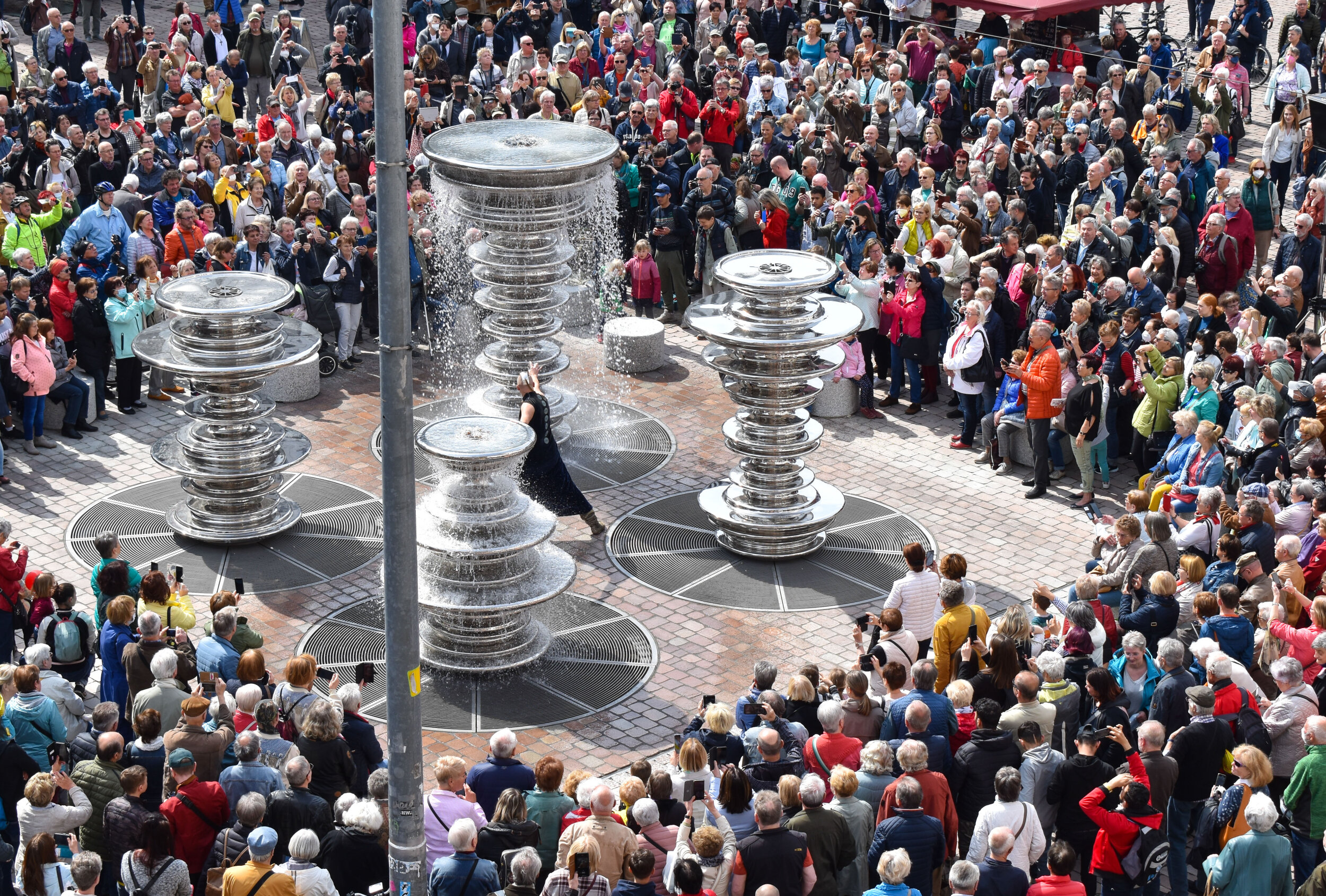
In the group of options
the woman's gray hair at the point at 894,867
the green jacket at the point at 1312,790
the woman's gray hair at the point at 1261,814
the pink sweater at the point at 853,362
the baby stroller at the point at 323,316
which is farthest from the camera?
the baby stroller at the point at 323,316

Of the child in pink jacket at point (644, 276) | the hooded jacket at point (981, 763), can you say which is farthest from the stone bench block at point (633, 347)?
the hooded jacket at point (981, 763)

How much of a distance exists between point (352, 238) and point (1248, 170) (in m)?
13.2

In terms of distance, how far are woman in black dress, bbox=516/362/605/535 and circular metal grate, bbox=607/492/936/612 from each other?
30.2 inches

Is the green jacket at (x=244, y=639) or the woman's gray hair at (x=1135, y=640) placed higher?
the woman's gray hair at (x=1135, y=640)

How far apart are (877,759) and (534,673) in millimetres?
4332

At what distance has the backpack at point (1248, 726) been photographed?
1123 centimetres

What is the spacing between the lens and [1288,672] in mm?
11266

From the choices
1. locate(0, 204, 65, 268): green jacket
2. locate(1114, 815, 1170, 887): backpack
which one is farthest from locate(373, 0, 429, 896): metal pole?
locate(0, 204, 65, 268): green jacket

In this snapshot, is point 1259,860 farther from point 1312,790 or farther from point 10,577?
point 10,577

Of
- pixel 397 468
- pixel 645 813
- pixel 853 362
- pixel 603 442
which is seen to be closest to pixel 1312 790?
pixel 645 813

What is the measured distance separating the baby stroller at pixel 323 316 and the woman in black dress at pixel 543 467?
4.58 m

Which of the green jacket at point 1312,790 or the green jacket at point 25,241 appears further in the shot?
the green jacket at point 25,241

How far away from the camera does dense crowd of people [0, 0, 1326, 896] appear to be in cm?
1009

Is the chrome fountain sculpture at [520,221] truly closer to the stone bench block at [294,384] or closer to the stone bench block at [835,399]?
the stone bench block at [294,384]
